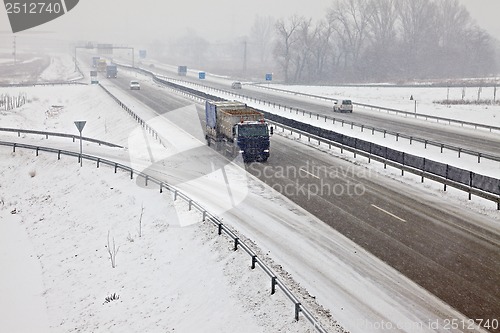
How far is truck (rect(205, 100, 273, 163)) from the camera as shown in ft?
105

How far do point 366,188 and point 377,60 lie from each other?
104465 millimetres

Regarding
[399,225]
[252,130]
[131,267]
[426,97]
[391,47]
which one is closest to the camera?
[131,267]

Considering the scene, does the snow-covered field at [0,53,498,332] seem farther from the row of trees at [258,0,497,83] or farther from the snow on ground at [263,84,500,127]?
the row of trees at [258,0,497,83]

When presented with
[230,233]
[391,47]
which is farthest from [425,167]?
[391,47]

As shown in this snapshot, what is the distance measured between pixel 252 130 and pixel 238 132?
A: 931mm

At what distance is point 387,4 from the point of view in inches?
5561

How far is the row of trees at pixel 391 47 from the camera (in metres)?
125

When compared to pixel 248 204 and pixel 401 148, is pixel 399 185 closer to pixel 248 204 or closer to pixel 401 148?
pixel 248 204

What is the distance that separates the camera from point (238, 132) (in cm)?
3203

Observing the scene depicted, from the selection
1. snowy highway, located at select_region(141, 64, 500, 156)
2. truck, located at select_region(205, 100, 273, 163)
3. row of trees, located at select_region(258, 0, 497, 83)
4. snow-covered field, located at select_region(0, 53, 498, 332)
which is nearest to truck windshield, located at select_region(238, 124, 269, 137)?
truck, located at select_region(205, 100, 273, 163)

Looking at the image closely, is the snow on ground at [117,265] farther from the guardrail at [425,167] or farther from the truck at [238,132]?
the guardrail at [425,167]

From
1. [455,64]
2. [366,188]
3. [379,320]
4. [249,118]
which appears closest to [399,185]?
[366,188]

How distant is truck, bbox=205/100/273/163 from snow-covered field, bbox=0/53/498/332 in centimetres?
259

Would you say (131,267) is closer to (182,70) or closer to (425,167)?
(425,167)
